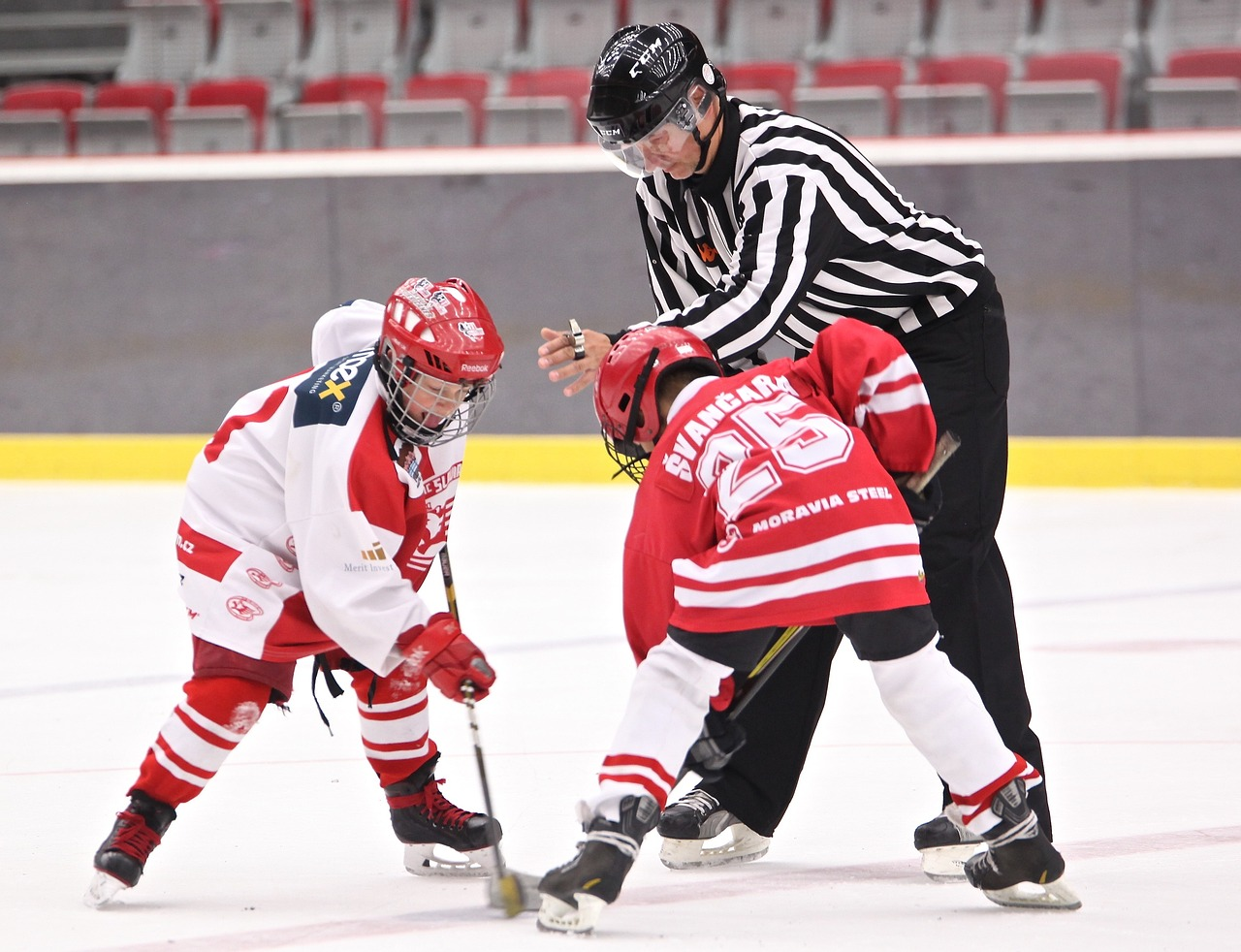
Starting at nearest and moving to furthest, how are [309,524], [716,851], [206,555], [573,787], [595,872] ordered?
[595,872] < [309,524] < [206,555] < [716,851] < [573,787]

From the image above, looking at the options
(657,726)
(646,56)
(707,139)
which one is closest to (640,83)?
(646,56)

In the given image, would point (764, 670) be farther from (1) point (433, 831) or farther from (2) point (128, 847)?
(2) point (128, 847)

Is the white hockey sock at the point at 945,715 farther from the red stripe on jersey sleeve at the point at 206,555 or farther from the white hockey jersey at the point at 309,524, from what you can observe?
the red stripe on jersey sleeve at the point at 206,555

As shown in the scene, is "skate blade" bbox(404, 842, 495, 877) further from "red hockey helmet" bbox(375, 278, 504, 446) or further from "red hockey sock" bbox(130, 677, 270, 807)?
"red hockey helmet" bbox(375, 278, 504, 446)

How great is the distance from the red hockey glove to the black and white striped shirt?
1.98 ft

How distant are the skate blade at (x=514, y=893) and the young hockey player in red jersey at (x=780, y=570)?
136mm

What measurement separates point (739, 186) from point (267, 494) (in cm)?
92

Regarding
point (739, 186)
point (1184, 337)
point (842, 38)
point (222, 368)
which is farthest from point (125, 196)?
point (739, 186)

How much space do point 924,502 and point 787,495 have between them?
1.08 feet

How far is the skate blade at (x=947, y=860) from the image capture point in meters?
2.83

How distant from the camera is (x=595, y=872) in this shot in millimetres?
2436

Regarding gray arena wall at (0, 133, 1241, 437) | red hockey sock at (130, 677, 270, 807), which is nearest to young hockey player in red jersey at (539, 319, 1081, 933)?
red hockey sock at (130, 677, 270, 807)

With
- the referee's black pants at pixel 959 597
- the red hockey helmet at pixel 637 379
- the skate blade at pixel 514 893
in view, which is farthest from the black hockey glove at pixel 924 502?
the skate blade at pixel 514 893

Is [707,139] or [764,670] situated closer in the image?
[764,670]
